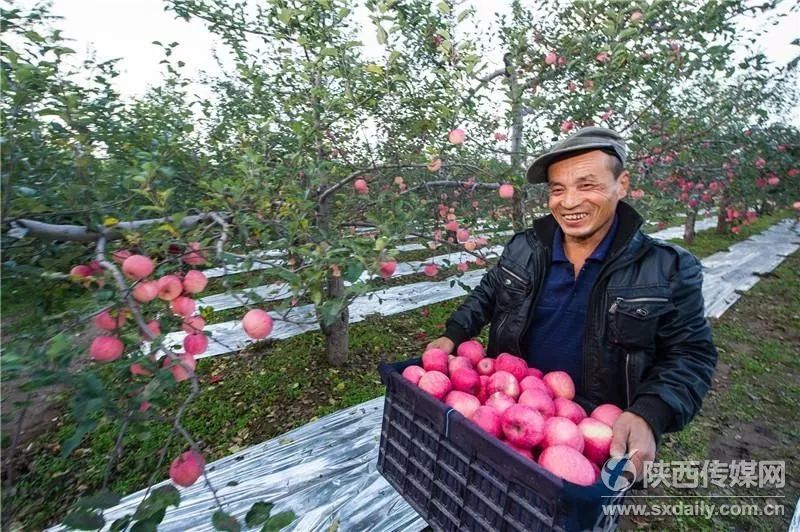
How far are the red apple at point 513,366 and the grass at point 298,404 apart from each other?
1399 mm

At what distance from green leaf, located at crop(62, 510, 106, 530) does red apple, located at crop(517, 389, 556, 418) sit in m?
1.04

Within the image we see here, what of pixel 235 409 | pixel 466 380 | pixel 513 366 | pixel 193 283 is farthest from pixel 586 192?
pixel 235 409

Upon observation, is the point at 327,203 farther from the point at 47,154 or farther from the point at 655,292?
the point at 655,292

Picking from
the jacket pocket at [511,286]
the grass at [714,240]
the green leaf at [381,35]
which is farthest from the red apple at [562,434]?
the grass at [714,240]

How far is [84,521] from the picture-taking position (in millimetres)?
667

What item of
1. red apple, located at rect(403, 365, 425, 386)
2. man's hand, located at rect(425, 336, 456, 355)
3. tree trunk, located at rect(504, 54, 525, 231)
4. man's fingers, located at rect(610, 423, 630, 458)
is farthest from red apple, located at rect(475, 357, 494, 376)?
tree trunk, located at rect(504, 54, 525, 231)

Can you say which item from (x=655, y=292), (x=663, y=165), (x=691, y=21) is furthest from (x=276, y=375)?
(x=691, y=21)

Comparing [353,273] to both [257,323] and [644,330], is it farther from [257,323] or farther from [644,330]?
[644,330]

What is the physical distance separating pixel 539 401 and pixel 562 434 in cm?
14

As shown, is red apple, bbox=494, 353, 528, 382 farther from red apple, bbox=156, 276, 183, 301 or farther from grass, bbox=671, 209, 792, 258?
grass, bbox=671, 209, 792, 258

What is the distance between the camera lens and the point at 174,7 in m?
2.40

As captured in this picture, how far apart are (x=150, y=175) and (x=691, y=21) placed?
2.88 metres

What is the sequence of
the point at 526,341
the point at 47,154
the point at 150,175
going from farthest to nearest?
the point at 526,341 < the point at 47,154 < the point at 150,175

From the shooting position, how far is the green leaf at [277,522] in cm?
67
